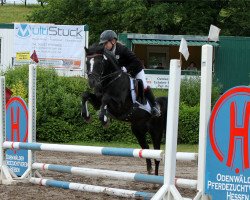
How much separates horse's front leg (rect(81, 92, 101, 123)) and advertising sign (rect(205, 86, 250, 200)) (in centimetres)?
328

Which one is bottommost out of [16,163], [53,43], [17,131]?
[16,163]

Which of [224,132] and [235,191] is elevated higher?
[224,132]

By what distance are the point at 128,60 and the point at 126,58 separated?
0.06 metres

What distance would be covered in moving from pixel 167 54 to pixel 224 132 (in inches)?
1147

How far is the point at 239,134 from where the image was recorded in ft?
20.6

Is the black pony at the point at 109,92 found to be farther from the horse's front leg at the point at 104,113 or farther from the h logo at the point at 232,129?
the h logo at the point at 232,129

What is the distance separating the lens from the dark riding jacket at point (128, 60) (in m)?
9.65

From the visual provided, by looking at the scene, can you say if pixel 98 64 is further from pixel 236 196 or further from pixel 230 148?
pixel 236 196

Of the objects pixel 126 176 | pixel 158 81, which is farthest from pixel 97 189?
pixel 158 81

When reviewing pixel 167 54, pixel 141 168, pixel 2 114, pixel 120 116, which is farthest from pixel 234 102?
pixel 167 54

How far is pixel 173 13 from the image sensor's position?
37031 mm

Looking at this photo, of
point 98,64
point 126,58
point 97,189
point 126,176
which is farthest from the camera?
point 126,58

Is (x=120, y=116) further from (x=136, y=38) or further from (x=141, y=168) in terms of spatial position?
(x=136, y=38)

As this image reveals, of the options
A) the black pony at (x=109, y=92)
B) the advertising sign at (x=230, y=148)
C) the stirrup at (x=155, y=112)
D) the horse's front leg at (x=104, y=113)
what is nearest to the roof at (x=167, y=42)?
the stirrup at (x=155, y=112)
